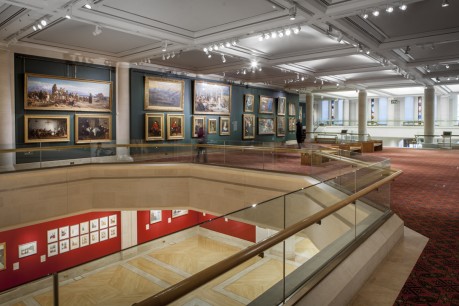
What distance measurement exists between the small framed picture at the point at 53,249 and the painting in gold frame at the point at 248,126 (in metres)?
12.6

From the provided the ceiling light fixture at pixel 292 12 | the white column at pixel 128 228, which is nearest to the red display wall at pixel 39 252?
the white column at pixel 128 228

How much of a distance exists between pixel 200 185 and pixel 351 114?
33.7 metres

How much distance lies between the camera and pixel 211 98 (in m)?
19.9

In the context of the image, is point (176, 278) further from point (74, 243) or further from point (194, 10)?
point (74, 243)

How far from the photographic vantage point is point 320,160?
34.4 feet

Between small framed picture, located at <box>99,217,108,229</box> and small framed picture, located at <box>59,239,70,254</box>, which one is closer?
small framed picture, located at <box>59,239,70,254</box>

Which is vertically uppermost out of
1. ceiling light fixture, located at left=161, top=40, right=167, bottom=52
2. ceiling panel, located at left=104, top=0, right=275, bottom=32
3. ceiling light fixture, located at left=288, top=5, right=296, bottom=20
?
ceiling panel, located at left=104, top=0, right=275, bottom=32

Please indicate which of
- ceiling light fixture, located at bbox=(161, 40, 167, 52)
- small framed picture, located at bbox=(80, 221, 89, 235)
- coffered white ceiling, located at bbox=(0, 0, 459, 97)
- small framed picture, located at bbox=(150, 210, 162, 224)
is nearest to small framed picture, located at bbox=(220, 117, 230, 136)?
coffered white ceiling, located at bbox=(0, 0, 459, 97)

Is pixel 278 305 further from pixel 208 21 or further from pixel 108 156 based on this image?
pixel 108 156

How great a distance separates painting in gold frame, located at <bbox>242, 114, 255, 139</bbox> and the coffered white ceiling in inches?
221

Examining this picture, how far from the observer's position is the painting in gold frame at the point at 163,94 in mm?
16516

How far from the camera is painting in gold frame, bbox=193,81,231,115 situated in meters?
18.9

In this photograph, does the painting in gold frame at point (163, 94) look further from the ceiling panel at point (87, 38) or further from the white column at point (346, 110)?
the white column at point (346, 110)

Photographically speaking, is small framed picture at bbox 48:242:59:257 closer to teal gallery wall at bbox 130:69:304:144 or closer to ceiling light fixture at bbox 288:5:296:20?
teal gallery wall at bbox 130:69:304:144
